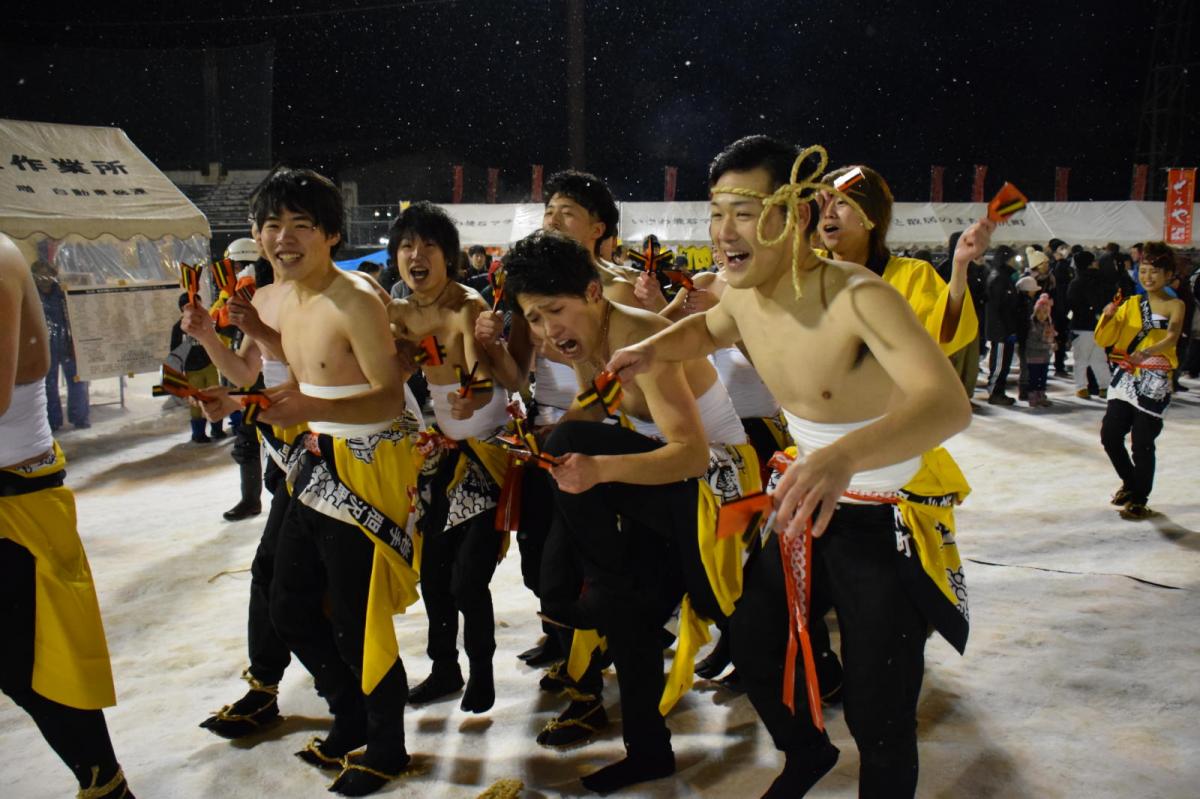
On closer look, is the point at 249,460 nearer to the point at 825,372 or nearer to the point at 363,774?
the point at 363,774

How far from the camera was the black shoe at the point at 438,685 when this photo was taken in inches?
125

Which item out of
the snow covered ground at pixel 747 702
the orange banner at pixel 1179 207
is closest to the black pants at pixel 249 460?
the snow covered ground at pixel 747 702

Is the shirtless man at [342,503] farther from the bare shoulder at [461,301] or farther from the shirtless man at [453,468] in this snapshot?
the bare shoulder at [461,301]

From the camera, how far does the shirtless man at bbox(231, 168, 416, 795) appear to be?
2.59 meters

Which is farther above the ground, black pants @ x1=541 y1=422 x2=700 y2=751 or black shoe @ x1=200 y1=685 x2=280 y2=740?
black pants @ x1=541 y1=422 x2=700 y2=751

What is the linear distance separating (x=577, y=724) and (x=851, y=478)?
1539 mm

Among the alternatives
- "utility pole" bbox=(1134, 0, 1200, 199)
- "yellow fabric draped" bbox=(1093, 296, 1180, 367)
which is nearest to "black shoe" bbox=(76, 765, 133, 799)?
"yellow fabric draped" bbox=(1093, 296, 1180, 367)

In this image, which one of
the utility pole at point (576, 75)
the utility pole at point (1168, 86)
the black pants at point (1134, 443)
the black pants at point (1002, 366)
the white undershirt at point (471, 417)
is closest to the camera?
the white undershirt at point (471, 417)

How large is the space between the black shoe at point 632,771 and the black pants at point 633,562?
3cm

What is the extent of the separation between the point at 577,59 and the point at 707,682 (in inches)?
423

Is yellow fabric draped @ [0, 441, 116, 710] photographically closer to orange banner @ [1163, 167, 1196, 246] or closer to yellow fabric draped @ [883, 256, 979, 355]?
yellow fabric draped @ [883, 256, 979, 355]

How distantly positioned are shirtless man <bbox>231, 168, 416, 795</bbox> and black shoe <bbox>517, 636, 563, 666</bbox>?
852mm

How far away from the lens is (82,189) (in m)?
7.85

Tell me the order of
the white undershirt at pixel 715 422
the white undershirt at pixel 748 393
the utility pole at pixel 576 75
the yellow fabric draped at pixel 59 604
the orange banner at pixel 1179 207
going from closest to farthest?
the yellow fabric draped at pixel 59 604 → the white undershirt at pixel 715 422 → the white undershirt at pixel 748 393 → the utility pole at pixel 576 75 → the orange banner at pixel 1179 207
